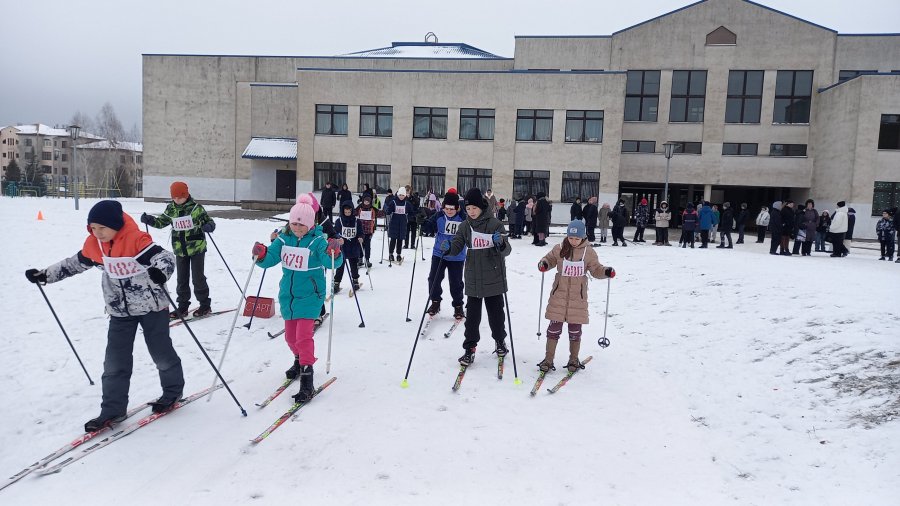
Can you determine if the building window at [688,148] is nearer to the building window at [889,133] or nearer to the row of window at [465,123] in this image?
the row of window at [465,123]

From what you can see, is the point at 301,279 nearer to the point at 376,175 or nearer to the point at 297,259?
the point at 297,259

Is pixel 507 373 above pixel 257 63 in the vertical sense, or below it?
below

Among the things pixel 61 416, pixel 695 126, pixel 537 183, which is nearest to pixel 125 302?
pixel 61 416

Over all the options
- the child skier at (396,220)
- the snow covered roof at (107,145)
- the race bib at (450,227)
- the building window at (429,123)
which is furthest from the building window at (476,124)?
Answer: the snow covered roof at (107,145)

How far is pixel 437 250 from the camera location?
8.52 m

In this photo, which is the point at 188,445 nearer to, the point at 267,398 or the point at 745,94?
the point at 267,398

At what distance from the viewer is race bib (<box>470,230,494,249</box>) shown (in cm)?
628

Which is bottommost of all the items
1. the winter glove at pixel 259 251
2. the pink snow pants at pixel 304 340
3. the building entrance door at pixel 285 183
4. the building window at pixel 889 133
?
the pink snow pants at pixel 304 340

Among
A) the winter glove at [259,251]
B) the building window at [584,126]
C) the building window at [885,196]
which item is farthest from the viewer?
the building window at [584,126]

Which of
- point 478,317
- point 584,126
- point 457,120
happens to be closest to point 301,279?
point 478,317

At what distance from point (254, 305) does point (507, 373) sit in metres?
3.87

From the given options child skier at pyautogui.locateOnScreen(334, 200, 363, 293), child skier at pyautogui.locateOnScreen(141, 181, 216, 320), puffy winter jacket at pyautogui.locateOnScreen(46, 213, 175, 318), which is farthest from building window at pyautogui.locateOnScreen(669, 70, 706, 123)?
puffy winter jacket at pyautogui.locateOnScreen(46, 213, 175, 318)

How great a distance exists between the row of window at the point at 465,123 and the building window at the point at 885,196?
13.6 metres

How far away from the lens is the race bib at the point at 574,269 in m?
6.11
